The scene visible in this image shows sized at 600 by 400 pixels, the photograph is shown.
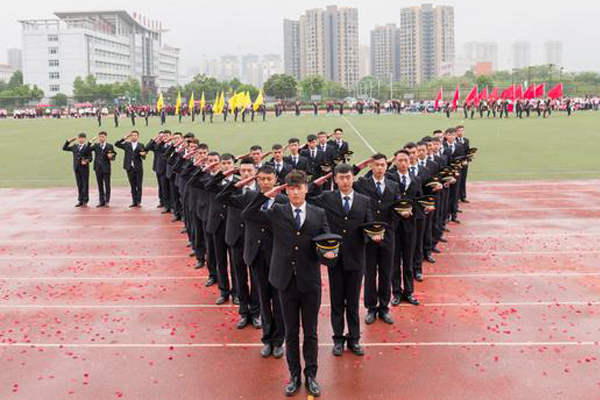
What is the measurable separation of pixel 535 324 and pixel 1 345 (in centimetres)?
545

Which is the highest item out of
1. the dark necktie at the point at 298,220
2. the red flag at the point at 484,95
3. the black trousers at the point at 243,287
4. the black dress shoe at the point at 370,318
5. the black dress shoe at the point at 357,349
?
the red flag at the point at 484,95

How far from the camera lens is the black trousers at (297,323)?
4863 mm

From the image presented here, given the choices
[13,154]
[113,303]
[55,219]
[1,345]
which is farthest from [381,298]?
[13,154]

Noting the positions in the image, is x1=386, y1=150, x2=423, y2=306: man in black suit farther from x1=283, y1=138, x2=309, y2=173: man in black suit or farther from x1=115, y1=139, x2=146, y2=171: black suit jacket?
x1=115, y1=139, x2=146, y2=171: black suit jacket

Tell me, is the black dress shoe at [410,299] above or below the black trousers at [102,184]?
below

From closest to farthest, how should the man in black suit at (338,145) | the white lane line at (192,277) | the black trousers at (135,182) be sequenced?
the white lane line at (192,277)
the man in black suit at (338,145)
the black trousers at (135,182)

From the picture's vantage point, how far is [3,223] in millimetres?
12281

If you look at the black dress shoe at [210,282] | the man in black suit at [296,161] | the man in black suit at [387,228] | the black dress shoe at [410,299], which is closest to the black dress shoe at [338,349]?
the man in black suit at [387,228]

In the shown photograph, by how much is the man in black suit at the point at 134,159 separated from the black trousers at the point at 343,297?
877 centimetres

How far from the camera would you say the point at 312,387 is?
16.0 ft

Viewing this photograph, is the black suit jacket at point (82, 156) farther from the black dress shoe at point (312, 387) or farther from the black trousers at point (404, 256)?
the black dress shoe at point (312, 387)

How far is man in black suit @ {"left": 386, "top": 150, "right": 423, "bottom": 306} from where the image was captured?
22.3ft

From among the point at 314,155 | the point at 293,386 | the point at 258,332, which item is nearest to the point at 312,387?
the point at 293,386

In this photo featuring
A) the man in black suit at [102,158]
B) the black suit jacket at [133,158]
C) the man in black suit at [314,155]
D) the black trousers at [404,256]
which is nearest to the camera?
the black trousers at [404,256]
